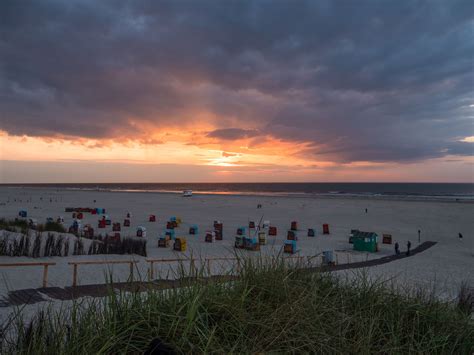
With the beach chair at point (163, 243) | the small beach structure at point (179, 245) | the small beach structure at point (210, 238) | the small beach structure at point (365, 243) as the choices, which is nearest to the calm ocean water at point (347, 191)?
the small beach structure at point (365, 243)

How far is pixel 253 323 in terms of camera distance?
3137 millimetres

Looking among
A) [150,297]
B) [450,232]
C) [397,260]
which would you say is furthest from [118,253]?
[450,232]

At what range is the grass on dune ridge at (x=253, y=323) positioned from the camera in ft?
9.54

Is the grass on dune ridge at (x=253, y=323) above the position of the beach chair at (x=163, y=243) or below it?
above

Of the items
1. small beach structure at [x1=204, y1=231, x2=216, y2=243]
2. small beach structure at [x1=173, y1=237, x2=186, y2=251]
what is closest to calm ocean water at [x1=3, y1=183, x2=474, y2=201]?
small beach structure at [x1=204, y1=231, x2=216, y2=243]

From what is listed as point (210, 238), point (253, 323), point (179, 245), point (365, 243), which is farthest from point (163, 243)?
point (253, 323)

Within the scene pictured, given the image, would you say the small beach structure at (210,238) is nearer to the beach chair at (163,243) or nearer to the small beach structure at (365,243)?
the beach chair at (163,243)

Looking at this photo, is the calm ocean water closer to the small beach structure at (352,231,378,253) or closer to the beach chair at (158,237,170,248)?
the small beach structure at (352,231,378,253)

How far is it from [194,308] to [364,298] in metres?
2.28

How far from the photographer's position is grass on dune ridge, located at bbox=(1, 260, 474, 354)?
9.54 ft

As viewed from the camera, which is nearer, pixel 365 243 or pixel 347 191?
pixel 365 243

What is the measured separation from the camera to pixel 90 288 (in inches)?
328

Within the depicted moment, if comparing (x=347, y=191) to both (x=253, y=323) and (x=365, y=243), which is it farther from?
(x=253, y=323)

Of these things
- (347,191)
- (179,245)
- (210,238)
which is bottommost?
(210,238)
